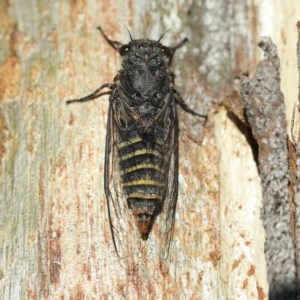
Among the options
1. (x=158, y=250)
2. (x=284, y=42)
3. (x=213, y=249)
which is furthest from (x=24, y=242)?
(x=284, y=42)

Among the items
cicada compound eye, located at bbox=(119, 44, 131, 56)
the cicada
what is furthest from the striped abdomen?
cicada compound eye, located at bbox=(119, 44, 131, 56)

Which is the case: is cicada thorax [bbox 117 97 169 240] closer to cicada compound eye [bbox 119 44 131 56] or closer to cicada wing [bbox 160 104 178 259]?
cicada wing [bbox 160 104 178 259]

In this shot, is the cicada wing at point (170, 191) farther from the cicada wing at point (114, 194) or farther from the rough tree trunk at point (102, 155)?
the cicada wing at point (114, 194)

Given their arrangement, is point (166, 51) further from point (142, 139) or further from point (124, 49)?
point (142, 139)

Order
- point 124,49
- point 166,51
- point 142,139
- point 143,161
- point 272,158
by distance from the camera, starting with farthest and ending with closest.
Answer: point 166,51, point 124,49, point 142,139, point 143,161, point 272,158

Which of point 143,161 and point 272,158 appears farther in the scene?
point 143,161

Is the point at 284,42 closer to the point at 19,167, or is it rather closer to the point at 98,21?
the point at 98,21

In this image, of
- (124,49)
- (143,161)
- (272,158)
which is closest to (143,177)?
(143,161)
